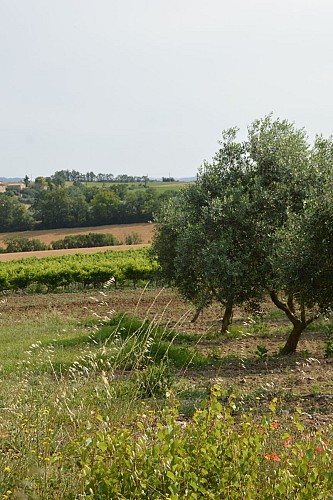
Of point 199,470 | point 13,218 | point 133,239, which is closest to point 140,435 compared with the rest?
point 199,470

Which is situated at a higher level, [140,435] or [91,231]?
[140,435]

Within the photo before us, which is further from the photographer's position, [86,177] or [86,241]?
[86,177]

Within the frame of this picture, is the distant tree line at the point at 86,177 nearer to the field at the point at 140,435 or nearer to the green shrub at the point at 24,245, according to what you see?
the green shrub at the point at 24,245

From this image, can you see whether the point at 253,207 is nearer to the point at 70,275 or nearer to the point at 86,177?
the point at 70,275

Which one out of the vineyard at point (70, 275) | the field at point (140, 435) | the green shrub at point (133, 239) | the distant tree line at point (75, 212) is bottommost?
the green shrub at point (133, 239)

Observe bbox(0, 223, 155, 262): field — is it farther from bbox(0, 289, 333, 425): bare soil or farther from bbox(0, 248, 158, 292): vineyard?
bbox(0, 289, 333, 425): bare soil

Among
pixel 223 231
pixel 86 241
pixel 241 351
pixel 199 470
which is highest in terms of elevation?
pixel 223 231

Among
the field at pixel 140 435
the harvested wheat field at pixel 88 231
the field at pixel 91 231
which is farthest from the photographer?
the harvested wheat field at pixel 88 231

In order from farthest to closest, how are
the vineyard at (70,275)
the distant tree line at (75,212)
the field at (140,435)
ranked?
the distant tree line at (75,212)
the vineyard at (70,275)
the field at (140,435)

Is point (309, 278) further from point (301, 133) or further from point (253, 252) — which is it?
point (301, 133)

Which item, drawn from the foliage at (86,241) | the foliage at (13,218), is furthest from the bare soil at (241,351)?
the foliage at (13,218)

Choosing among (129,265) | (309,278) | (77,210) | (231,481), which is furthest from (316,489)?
(77,210)

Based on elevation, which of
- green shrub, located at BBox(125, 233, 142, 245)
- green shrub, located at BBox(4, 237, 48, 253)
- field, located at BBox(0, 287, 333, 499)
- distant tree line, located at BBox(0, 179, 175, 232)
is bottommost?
green shrub, located at BBox(4, 237, 48, 253)

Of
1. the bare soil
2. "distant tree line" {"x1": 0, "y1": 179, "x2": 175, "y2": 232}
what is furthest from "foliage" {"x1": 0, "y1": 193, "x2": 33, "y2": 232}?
the bare soil
